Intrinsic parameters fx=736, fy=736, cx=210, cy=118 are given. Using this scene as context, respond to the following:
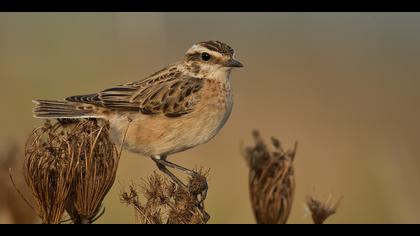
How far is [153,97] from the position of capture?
27.3ft

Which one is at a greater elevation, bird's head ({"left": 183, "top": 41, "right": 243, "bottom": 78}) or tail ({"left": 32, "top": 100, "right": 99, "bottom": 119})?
bird's head ({"left": 183, "top": 41, "right": 243, "bottom": 78})

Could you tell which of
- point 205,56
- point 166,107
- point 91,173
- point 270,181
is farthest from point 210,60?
point 91,173

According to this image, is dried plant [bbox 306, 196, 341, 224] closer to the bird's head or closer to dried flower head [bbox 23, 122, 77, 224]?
dried flower head [bbox 23, 122, 77, 224]

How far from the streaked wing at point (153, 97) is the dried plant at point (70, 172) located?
233 cm

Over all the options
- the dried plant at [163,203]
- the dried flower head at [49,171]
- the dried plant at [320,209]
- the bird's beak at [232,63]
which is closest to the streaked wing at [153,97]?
the bird's beak at [232,63]

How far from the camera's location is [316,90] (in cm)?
1636

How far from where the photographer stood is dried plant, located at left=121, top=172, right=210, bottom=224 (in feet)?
18.0

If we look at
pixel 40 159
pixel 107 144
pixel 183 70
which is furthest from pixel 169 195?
pixel 183 70

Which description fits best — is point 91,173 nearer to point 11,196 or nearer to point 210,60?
point 11,196

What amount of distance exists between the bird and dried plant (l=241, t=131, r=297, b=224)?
7.01 feet

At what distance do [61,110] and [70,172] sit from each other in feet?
8.33

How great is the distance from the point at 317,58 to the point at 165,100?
11.0 meters

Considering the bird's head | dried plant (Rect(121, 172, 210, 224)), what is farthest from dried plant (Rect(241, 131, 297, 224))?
the bird's head

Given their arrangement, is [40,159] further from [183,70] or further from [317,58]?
[317,58]
